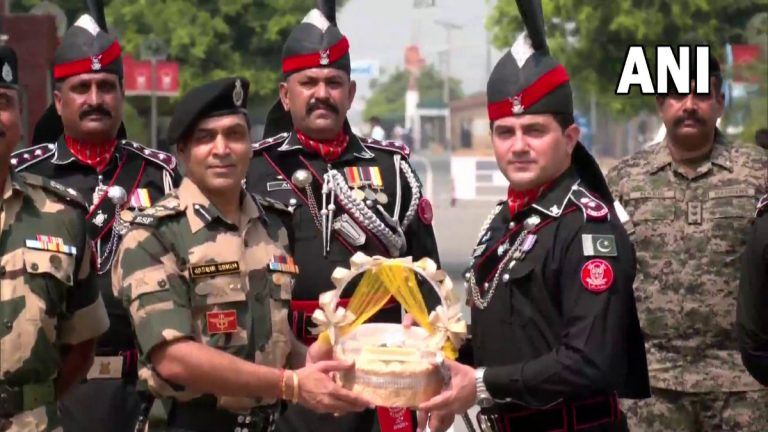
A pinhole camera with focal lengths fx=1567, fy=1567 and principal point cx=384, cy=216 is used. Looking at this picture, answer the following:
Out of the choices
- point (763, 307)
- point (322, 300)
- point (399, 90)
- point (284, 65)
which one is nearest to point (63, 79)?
point (284, 65)

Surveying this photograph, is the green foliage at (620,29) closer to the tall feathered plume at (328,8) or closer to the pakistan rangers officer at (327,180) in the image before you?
the tall feathered plume at (328,8)

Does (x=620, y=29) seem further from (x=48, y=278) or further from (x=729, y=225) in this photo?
(x=48, y=278)

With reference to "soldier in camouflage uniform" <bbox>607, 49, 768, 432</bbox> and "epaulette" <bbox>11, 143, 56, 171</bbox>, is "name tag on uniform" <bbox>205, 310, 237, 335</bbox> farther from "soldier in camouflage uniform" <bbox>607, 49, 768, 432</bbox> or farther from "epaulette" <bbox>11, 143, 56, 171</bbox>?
"soldier in camouflage uniform" <bbox>607, 49, 768, 432</bbox>

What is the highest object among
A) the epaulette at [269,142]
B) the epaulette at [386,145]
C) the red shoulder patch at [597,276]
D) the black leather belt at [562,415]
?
the epaulette at [269,142]

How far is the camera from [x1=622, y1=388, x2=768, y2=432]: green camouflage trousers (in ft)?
22.8

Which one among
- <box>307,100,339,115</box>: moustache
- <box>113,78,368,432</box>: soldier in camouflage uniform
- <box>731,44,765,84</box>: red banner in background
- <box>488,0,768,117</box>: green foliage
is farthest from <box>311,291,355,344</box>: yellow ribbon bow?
<box>731,44,765,84</box>: red banner in background

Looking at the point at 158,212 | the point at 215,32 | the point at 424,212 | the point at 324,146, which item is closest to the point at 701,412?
the point at 424,212

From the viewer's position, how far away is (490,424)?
5.41 metres

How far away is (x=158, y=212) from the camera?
5.03 metres

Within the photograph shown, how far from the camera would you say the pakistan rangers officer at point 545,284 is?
4.96 m

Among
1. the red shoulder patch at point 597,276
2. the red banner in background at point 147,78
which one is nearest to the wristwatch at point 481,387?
the red shoulder patch at point 597,276

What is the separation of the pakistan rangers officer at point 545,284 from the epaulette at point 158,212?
1025mm

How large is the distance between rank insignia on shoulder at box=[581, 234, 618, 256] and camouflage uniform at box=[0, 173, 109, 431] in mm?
1646

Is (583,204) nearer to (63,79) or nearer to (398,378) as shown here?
(398,378)
